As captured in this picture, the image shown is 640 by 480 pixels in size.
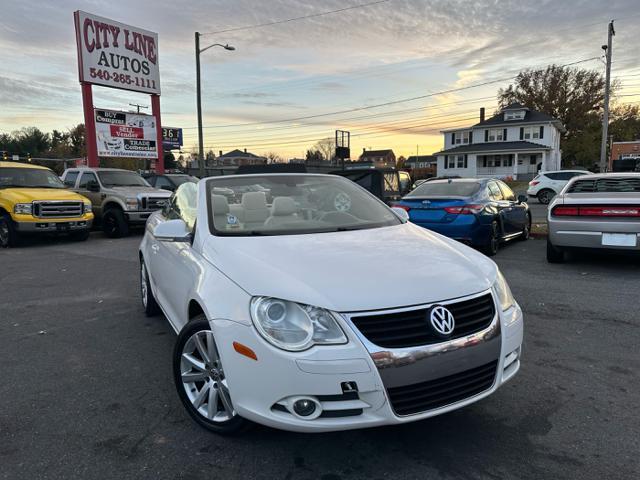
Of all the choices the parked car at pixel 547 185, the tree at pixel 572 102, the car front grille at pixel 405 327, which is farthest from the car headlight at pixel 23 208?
the tree at pixel 572 102

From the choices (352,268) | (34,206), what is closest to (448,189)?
(352,268)

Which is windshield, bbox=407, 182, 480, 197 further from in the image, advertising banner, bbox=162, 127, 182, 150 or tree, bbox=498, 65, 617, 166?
tree, bbox=498, 65, 617, 166

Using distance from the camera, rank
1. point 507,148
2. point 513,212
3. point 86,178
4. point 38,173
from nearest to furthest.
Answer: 1. point 513,212
2. point 38,173
3. point 86,178
4. point 507,148

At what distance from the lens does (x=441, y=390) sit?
7.61ft

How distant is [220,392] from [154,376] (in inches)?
46.4

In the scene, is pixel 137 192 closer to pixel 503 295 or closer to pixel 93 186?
pixel 93 186

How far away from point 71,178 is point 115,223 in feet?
8.87

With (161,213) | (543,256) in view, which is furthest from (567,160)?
(161,213)

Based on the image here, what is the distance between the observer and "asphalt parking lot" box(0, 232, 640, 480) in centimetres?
239

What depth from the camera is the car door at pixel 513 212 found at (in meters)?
8.95

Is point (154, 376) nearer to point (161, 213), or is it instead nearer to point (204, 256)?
point (204, 256)

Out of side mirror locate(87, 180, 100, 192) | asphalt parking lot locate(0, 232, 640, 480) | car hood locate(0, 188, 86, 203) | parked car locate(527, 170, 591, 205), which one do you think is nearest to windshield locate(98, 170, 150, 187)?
side mirror locate(87, 180, 100, 192)

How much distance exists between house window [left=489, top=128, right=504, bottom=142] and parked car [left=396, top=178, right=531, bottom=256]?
45551 millimetres

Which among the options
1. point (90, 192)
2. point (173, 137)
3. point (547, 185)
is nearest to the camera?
point (90, 192)
